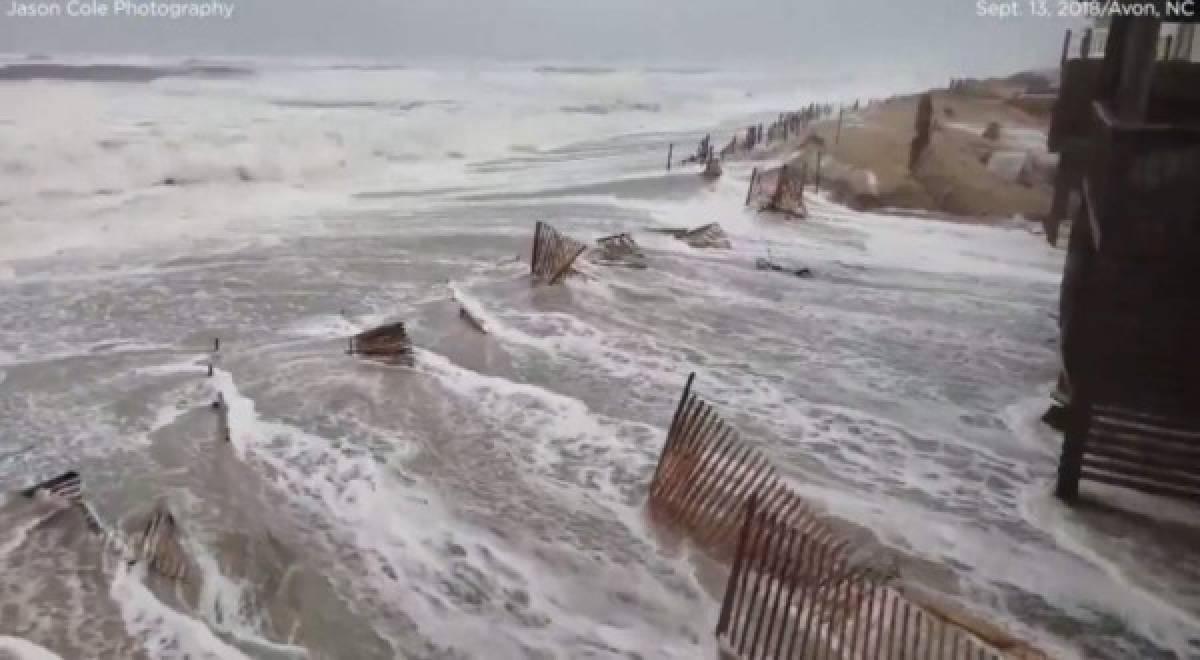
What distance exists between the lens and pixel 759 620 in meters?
5.75

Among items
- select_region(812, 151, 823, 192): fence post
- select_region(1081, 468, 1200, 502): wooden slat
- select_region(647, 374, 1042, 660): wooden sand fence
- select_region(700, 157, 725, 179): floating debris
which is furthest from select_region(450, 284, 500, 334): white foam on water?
select_region(812, 151, 823, 192): fence post

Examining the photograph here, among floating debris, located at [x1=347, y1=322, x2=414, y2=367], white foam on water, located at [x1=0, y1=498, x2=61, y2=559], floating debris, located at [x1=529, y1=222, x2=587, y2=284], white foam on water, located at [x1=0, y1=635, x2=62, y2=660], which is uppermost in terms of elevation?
floating debris, located at [x1=529, y1=222, x2=587, y2=284]

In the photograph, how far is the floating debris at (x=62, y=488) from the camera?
755cm

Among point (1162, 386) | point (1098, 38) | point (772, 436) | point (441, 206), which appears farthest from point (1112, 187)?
point (1098, 38)

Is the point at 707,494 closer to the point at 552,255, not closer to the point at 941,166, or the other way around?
the point at 552,255

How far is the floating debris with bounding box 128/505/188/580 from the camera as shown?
6633 millimetres

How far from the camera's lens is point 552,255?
15.4 metres

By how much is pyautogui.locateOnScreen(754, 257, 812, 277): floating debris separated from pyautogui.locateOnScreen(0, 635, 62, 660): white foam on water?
41.9 ft

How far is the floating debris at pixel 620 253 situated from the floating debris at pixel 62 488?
10110mm

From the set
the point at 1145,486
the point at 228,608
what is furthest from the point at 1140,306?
the point at 228,608

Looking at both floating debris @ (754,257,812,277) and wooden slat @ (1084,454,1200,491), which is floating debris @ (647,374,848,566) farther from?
floating debris @ (754,257,812,277)

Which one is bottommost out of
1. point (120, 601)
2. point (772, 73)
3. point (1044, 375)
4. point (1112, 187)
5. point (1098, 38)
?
point (120, 601)

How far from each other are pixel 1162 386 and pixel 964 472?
1798 mm

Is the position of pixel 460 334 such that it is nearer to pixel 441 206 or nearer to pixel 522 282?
pixel 522 282
